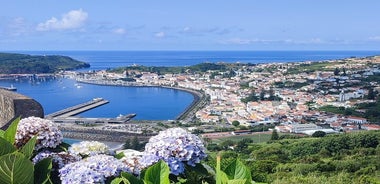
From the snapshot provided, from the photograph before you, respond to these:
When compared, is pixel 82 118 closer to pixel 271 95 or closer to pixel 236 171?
pixel 271 95

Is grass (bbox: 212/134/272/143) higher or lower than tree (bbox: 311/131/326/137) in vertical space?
lower

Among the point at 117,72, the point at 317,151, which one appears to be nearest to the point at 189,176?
the point at 317,151

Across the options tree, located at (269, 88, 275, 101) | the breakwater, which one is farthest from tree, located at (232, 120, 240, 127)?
tree, located at (269, 88, 275, 101)

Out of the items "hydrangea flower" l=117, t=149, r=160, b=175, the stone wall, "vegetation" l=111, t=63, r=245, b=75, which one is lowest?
"vegetation" l=111, t=63, r=245, b=75

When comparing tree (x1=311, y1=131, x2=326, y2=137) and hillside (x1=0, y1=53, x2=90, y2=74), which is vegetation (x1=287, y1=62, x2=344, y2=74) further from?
hillside (x1=0, y1=53, x2=90, y2=74)

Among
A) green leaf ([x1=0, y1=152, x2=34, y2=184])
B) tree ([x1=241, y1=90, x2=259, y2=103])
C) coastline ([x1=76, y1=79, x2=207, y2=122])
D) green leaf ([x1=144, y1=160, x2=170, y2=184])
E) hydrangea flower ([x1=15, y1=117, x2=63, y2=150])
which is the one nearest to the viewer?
green leaf ([x1=0, y1=152, x2=34, y2=184])

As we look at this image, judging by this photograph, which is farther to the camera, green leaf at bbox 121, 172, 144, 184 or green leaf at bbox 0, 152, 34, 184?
green leaf at bbox 121, 172, 144, 184

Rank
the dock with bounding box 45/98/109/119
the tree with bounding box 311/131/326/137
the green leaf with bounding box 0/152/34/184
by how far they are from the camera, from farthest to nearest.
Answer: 1. the dock with bounding box 45/98/109/119
2. the tree with bounding box 311/131/326/137
3. the green leaf with bounding box 0/152/34/184

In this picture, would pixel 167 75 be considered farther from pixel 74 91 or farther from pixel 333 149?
pixel 333 149
